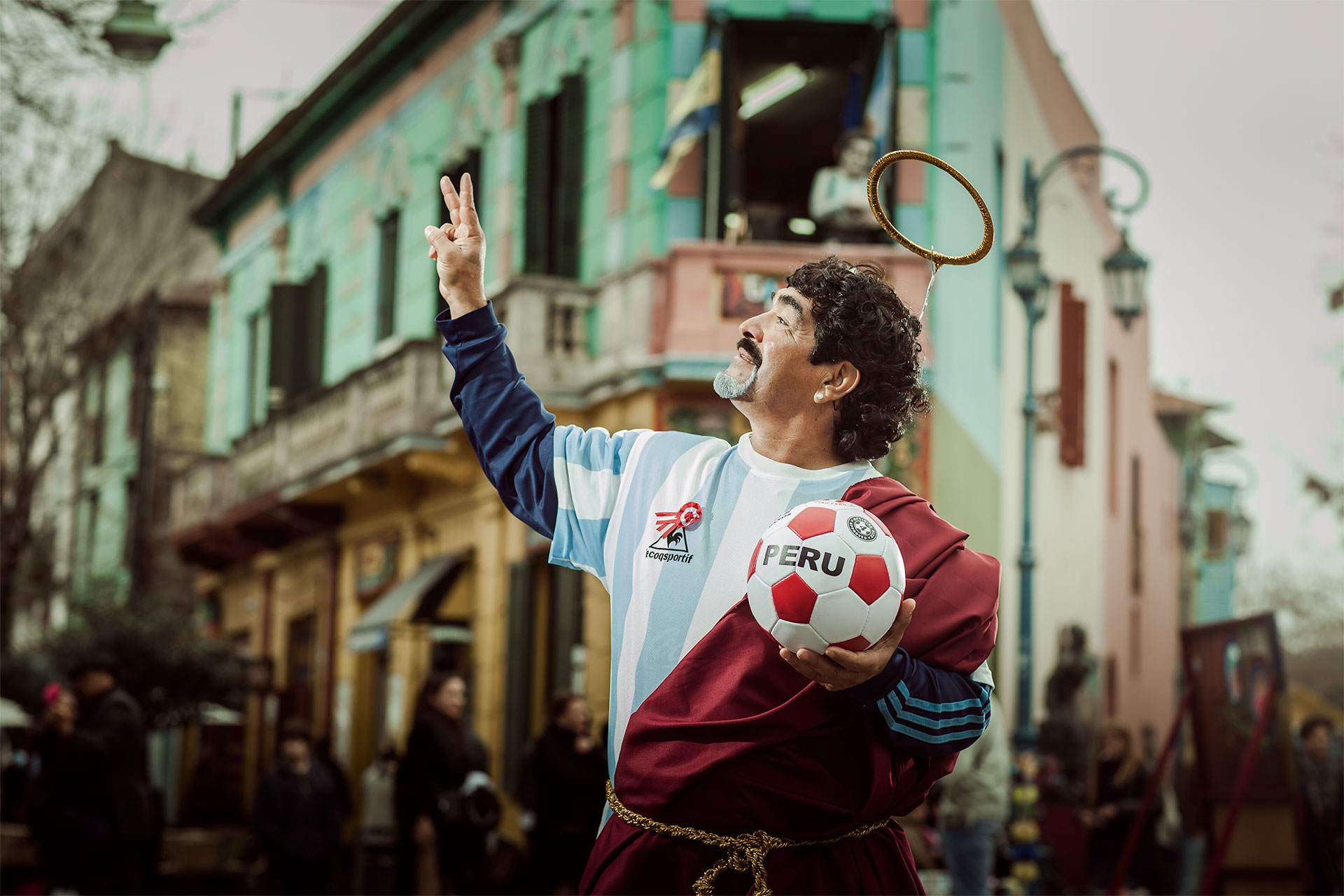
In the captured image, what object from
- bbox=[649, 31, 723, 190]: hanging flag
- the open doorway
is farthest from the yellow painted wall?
the open doorway

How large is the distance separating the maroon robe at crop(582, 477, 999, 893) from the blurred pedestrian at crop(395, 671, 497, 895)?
23.8 feet

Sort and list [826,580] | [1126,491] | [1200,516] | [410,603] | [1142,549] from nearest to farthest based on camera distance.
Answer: [826,580] < [410,603] < [1126,491] < [1142,549] < [1200,516]

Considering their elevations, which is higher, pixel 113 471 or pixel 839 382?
pixel 113 471

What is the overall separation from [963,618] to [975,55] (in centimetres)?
1371

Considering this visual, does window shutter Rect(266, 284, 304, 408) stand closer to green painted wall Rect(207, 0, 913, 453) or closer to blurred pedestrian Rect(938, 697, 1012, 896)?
green painted wall Rect(207, 0, 913, 453)

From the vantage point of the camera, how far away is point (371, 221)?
21.5 meters

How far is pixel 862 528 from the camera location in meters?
2.77

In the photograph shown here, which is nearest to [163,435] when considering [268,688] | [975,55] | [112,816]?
[268,688]

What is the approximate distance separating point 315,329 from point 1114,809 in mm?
13591

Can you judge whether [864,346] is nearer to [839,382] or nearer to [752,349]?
[839,382]

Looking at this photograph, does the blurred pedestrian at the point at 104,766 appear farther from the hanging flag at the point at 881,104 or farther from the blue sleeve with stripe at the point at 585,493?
the hanging flag at the point at 881,104

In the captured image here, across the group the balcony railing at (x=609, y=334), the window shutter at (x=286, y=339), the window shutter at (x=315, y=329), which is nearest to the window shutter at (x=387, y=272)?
the balcony railing at (x=609, y=334)

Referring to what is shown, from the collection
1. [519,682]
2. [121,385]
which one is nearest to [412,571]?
[519,682]

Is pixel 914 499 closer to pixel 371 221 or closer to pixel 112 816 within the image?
pixel 112 816
